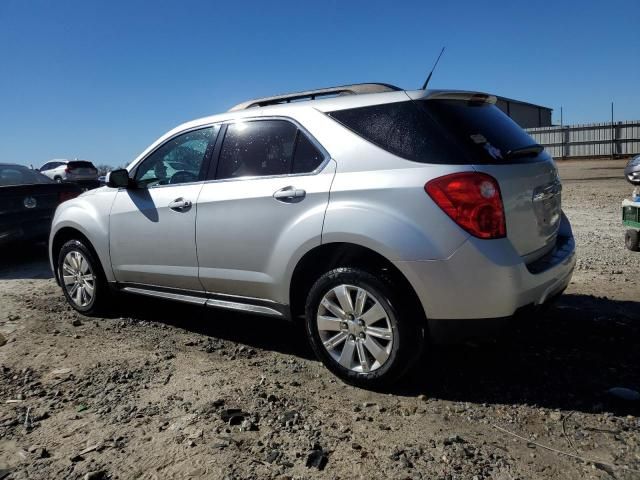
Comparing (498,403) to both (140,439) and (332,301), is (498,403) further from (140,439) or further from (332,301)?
(140,439)

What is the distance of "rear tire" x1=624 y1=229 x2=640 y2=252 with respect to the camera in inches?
249

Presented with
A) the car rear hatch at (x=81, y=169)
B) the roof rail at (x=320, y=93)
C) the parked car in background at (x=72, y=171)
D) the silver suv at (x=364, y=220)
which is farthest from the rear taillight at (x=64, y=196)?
the car rear hatch at (x=81, y=169)

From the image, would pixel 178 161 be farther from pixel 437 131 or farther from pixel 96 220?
pixel 437 131

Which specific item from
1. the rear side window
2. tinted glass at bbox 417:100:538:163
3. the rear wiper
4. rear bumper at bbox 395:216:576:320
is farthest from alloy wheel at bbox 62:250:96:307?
the rear wiper

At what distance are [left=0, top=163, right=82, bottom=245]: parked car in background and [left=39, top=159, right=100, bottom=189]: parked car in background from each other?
19.3 meters

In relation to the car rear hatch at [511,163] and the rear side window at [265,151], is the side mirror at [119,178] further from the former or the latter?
the car rear hatch at [511,163]

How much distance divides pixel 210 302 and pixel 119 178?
1.38 m

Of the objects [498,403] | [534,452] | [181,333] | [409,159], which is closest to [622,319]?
[498,403]

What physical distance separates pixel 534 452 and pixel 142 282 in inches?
129

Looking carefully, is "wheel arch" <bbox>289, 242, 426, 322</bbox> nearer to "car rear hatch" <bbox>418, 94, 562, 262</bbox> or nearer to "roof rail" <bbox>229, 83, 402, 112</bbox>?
"car rear hatch" <bbox>418, 94, 562, 262</bbox>

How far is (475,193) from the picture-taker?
2754 mm

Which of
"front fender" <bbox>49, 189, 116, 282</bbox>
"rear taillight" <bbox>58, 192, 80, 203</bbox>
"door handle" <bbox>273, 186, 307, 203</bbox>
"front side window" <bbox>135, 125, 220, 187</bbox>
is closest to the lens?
"door handle" <bbox>273, 186, 307, 203</bbox>

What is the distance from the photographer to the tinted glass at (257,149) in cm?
354

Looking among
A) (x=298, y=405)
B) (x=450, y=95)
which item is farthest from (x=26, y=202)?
(x=450, y=95)
